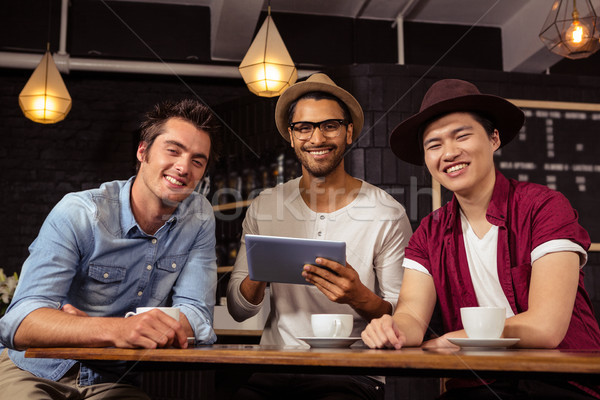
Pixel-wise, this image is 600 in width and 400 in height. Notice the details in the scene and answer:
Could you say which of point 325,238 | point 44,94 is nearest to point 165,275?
point 325,238

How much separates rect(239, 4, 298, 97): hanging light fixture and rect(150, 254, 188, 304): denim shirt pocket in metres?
2.27

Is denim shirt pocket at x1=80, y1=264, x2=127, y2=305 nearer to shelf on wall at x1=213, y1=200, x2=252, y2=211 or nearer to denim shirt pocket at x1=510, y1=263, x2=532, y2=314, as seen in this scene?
denim shirt pocket at x1=510, y1=263, x2=532, y2=314

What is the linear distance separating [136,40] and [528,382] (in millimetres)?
5537

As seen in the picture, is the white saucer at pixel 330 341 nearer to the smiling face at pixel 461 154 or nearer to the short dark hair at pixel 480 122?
the smiling face at pixel 461 154

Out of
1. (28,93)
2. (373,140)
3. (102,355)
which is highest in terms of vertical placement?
(28,93)

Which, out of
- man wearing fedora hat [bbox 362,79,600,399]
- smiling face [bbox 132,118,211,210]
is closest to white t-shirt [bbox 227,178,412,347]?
man wearing fedora hat [bbox 362,79,600,399]

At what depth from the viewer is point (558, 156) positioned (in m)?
4.60

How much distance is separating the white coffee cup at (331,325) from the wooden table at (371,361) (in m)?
0.26

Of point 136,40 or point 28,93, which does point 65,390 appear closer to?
point 28,93

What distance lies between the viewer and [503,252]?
69.1 inches

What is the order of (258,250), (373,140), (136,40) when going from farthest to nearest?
(136,40)
(373,140)
(258,250)

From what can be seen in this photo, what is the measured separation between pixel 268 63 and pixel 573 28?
194 centimetres

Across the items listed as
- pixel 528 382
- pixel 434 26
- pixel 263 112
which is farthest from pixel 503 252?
pixel 434 26

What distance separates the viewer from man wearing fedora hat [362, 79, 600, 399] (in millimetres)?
1555
